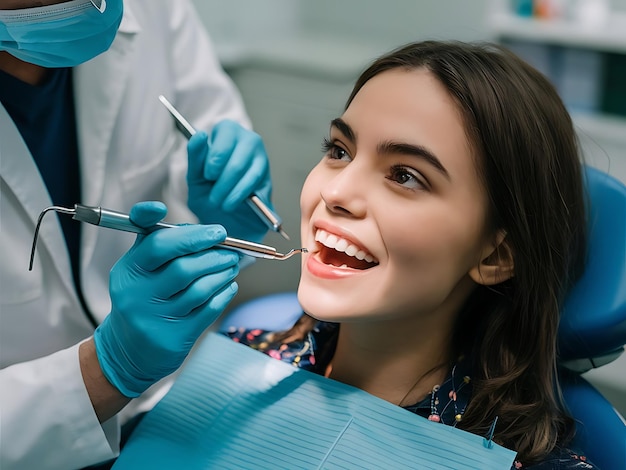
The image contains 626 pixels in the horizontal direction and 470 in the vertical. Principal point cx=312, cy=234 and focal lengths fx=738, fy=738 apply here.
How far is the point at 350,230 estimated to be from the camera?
117 centimetres

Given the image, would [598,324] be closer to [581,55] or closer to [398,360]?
[398,360]

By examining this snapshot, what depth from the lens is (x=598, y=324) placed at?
1.29 metres

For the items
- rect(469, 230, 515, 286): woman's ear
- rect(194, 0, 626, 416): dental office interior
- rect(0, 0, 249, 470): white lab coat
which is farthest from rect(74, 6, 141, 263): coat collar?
rect(194, 0, 626, 416): dental office interior

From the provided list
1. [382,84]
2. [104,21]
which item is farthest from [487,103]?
[104,21]

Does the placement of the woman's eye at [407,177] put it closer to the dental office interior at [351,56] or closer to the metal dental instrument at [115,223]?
the metal dental instrument at [115,223]

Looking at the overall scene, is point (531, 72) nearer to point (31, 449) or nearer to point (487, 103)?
point (487, 103)

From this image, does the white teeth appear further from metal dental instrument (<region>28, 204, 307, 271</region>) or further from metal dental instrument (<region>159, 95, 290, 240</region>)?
metal dental instrument (<region>159, 95, 290, 240</region>)

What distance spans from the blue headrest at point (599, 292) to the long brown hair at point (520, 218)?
0.03 meters

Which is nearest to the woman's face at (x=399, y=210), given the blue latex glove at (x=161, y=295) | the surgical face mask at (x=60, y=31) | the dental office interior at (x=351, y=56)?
the blue latex glove at (x=161, y=295)

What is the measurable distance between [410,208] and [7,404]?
28.8 inches

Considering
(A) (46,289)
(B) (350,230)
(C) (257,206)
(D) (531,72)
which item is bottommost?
(A) (46,289)

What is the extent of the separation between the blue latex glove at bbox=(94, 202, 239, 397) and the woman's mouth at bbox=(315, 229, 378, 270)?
145 millimetres

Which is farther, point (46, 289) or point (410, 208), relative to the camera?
point (46, 289)

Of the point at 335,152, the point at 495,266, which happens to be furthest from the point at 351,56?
the point at 495,266
